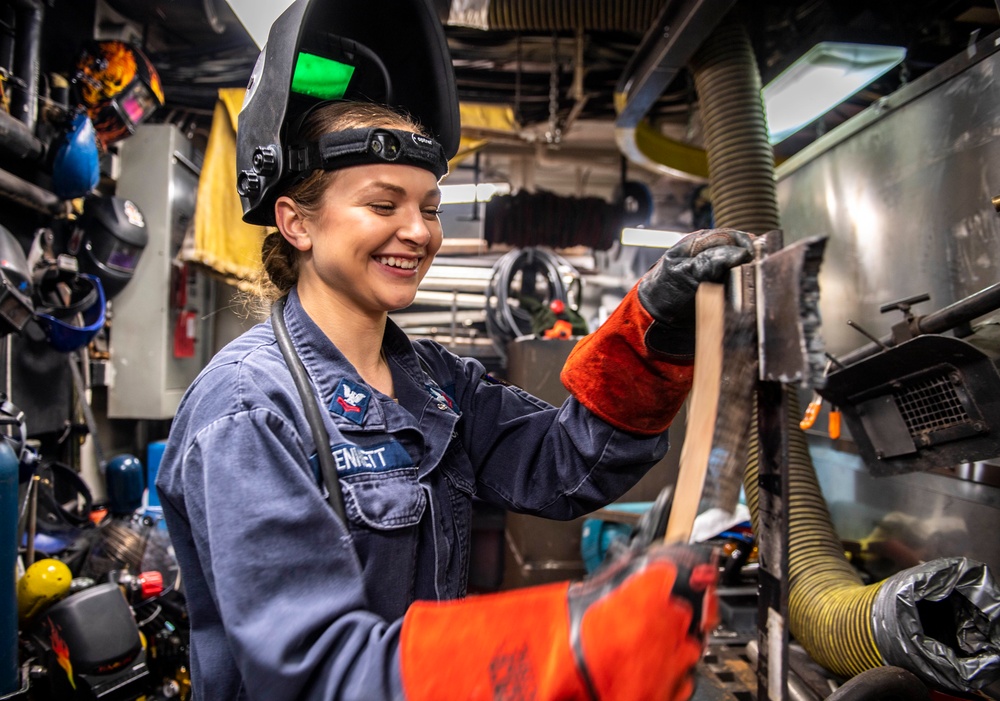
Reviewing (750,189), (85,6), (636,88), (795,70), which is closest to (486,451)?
(750,189)

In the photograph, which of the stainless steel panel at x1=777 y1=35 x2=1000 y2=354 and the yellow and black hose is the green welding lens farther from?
the stainless steel panel at x1=777 y1=35 x2=1000 y2=354

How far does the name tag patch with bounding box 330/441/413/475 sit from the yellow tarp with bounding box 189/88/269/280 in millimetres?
3177

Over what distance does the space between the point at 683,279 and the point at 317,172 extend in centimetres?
75

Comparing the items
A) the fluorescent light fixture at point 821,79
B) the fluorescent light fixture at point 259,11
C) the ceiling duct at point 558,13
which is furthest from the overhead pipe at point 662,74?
the fluorescent light fixture at point 259,11

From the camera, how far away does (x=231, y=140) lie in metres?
4.05

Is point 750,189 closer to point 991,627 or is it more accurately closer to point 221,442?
point 991,627

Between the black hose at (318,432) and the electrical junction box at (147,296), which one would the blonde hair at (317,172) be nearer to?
the black hose at (318,432)

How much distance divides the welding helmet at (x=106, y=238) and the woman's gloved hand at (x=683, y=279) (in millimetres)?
3707

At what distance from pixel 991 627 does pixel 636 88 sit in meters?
2.33

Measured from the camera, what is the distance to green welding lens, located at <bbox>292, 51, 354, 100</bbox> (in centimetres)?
128

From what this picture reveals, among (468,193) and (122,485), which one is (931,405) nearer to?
(122,485)

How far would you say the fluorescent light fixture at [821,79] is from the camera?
233 centimetres

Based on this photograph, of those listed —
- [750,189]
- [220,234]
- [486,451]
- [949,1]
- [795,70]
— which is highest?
[949,1]

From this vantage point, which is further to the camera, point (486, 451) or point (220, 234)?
point (220, 234)
